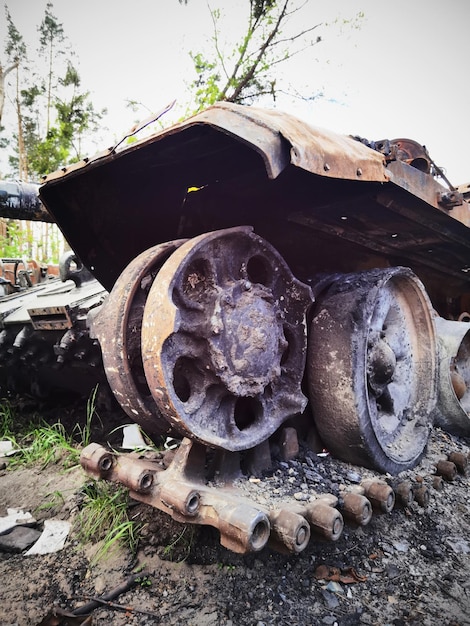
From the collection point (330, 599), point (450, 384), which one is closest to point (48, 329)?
point (330, 599)

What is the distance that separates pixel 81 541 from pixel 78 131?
53.6 ft

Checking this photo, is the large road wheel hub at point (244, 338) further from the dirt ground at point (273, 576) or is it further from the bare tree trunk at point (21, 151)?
the bare tree trunk at point (21, 151)

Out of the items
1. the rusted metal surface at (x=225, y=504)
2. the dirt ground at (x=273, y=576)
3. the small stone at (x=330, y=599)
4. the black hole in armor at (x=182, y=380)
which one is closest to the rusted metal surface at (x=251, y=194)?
the black hole in armor at (x=182, y=380)

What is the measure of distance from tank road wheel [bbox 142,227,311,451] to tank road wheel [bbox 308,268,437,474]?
0.26m

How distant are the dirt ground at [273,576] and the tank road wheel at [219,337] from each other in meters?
0.33

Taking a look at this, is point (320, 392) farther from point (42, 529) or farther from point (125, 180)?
point (42, 529)

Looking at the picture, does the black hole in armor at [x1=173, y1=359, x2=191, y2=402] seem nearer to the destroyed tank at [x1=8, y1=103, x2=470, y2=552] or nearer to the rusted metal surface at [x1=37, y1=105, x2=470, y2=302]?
the destroyed tank at [x1=8, y1=103, x2=470, y2=552]

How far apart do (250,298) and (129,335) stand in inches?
19.3

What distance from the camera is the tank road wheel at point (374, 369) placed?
6.66ft

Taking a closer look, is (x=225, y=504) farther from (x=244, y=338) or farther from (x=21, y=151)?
(x=21, y=151)

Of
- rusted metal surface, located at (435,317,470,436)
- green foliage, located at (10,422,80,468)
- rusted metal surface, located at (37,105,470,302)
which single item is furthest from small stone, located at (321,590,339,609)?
rusted metal surface, located at (435,317,470,436)

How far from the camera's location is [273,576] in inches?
67.0

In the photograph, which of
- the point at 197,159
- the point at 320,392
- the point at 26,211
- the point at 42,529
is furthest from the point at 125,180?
the point at 42,529

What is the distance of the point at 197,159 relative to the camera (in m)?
1.68
